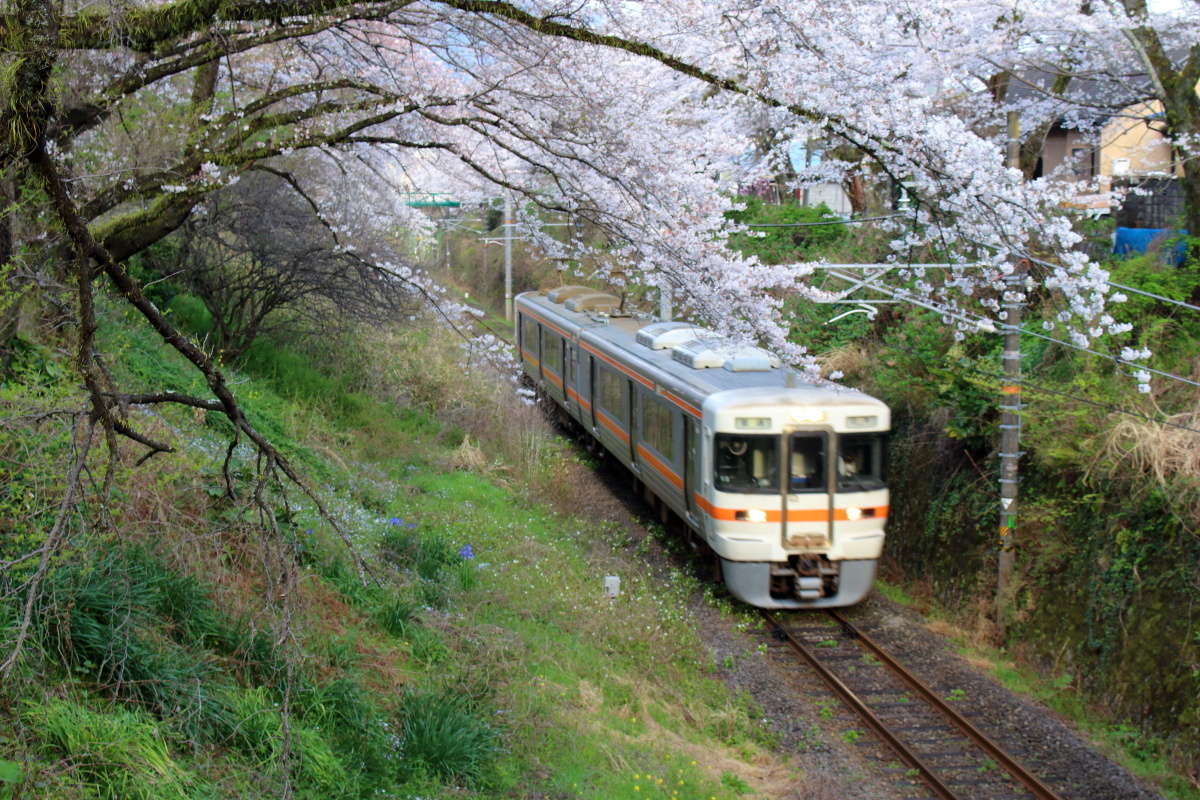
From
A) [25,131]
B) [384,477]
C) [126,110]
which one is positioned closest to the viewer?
[25,131]

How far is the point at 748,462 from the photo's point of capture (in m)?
10.5

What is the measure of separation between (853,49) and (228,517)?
5.16 meters

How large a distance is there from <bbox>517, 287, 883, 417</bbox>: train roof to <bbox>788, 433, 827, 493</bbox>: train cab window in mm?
377

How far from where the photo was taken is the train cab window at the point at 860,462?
10.5 metres

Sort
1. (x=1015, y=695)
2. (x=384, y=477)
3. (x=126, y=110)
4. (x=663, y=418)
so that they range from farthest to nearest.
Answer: (x=384, y=477)
(x=663, y=418)
(x=126, y=110)
(x=1015, y=695)

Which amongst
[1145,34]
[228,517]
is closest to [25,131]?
[228,517]

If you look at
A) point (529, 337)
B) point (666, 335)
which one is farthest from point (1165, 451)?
point (529, 337)

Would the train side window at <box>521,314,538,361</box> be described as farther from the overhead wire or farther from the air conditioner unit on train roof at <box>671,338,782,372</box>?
the overhead wire

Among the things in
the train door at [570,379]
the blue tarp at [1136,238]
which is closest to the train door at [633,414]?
the train door at [570,379]

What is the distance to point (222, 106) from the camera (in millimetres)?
10547

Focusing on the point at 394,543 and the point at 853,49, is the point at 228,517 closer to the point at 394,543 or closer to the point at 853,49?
the point at 394,543

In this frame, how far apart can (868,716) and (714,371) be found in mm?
4150

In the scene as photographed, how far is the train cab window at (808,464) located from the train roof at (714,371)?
1.24ft

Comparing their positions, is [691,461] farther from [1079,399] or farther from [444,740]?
[444,740]
